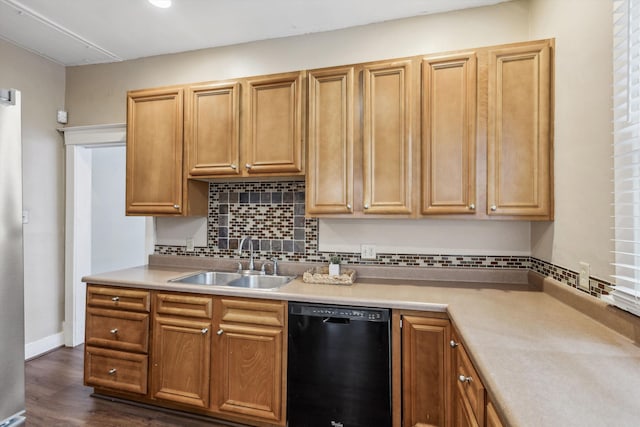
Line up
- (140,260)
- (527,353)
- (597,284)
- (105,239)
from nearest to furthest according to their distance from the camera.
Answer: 1. (527,353)
2. (597,284)
3. (105,239)
4. (140,260)

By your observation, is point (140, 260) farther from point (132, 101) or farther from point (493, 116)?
point (493, 116)

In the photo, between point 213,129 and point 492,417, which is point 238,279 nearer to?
point 213,129

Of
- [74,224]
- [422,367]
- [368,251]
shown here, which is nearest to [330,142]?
[368,251]

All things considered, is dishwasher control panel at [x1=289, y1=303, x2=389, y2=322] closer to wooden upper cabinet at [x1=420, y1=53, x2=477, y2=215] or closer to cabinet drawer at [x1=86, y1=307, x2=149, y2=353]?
wooden upper cabinet at [x1=420, y1=53, x2=477, y2=215]

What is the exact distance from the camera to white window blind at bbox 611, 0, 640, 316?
121 centimetres

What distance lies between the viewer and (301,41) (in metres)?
2.68

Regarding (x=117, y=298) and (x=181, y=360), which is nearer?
(x=181, y=360)

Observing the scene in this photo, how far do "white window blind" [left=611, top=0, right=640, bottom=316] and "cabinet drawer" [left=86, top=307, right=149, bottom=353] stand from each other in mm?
2545

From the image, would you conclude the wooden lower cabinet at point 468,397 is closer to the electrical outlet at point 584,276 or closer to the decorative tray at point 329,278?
the electrical outlet at point 584,276

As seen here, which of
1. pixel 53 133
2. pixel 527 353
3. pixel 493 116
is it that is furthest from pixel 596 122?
pixel 53 133

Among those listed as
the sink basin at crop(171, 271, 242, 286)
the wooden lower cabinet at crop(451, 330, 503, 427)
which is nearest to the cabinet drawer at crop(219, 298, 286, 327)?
the sink basin at crop(171, 271, 242, 286)

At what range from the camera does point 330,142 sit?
2254mm

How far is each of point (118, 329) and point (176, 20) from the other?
2.26 m

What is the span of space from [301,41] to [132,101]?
143 centimetres
